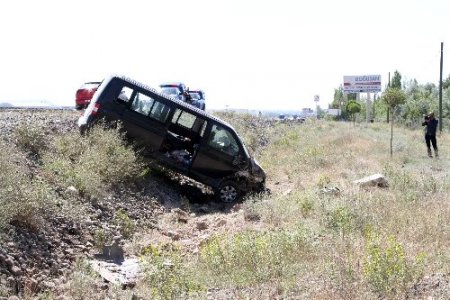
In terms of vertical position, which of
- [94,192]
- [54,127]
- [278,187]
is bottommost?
[278,187]

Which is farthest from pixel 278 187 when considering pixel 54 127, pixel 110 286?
pixel 110 286

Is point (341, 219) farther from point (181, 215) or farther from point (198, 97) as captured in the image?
point (198, 97)

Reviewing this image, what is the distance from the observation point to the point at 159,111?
12.4 meters

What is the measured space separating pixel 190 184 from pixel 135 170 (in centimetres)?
240

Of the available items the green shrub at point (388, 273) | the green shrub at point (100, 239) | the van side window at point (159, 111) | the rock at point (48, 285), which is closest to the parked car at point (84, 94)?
the van side window at point (159, 111)

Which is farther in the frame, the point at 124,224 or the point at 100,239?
the point at 124,224

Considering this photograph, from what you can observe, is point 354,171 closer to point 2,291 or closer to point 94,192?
point 94,192

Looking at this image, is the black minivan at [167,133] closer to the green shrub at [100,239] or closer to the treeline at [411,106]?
the green shrub at [100,239]

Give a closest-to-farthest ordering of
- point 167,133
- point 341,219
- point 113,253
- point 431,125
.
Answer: point 113,253 → point 341,219 → point 167,133 → point 431,125

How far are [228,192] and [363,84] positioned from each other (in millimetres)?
42534

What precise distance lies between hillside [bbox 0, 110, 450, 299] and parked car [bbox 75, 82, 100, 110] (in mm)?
7266

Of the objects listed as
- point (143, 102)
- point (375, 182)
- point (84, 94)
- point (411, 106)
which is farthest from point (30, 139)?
point (411, 106)

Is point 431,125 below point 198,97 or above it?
below

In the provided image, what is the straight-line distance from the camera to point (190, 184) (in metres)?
13.6
